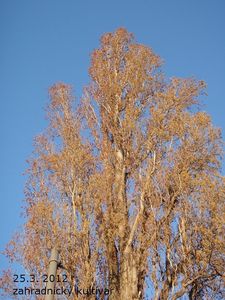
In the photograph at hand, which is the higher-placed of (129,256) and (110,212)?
(110,212)

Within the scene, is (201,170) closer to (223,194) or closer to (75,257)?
(223,194)

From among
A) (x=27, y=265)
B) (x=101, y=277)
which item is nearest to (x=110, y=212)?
(x=101, y=277)

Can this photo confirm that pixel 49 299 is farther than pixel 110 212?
No

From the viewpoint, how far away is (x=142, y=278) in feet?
29.2

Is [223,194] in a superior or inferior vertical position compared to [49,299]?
superior

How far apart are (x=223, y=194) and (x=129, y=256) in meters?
2.39

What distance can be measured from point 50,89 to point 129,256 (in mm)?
6566

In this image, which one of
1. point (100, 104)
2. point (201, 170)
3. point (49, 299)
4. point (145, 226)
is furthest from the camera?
point (100, 104)

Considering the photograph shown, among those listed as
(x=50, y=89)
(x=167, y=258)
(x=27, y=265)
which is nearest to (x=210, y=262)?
(x=167, y=258)

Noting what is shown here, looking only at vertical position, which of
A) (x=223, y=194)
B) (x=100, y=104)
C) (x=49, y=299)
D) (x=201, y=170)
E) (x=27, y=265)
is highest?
(x=100, y=104)

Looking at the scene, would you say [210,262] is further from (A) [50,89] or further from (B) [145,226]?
(A) [50,89]

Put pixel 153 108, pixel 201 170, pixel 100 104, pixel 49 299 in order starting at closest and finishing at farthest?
pixel 49 299, pixel 201 170, pixel 153 108, pixel 100 104

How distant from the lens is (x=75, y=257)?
9172 mm

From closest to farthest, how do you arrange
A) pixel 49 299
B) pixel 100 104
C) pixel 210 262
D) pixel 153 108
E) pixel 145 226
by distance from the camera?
1. pixel 49 299
2. pixel 210 262
3. pixel 145 226
4. pixel 153 108
5. pixel 100 104
